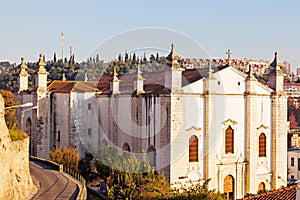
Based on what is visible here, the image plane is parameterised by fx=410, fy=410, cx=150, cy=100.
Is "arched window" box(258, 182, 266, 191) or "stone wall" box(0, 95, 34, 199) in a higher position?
"stone wall" box(0, 95, 34, 199)

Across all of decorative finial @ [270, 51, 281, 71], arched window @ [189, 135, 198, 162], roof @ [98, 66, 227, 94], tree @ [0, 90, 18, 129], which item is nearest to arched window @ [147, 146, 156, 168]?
arched window @ [189, 135, 198, 162]

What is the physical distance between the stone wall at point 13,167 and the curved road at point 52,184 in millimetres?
756

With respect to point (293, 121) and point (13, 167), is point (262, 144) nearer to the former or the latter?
point (13, 167)

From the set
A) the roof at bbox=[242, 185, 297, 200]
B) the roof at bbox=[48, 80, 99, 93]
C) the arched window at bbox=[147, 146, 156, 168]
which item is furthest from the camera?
the roof at bbox=[48, 80, 99, 93]

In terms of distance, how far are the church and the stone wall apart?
26.8 feet

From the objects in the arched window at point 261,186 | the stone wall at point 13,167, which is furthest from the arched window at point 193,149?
the stone wall at point 13,167

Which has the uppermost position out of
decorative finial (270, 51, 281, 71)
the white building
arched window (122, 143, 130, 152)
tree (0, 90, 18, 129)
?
decorative finial (270, 51, 281, 71)

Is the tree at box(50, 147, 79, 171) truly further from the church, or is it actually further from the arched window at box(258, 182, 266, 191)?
the arched window at box(258, 182, 266, 191)

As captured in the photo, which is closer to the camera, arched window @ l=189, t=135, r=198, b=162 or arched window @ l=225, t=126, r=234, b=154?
arched window @ l=189, t=135, r=198, b=162

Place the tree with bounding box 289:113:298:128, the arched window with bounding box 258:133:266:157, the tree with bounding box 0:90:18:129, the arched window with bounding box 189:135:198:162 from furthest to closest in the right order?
the tree with bounding box 289:113:298:128 < the tree with bounding box 0:90:18:129 < the arched window with bounding box 258:133:266:157 < the arched window with bounding box 189:135:198:162

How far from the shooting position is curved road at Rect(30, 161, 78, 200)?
17.9 m

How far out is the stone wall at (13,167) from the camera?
14.2m

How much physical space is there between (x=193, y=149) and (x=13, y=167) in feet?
37.1

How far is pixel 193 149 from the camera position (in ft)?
79.5
